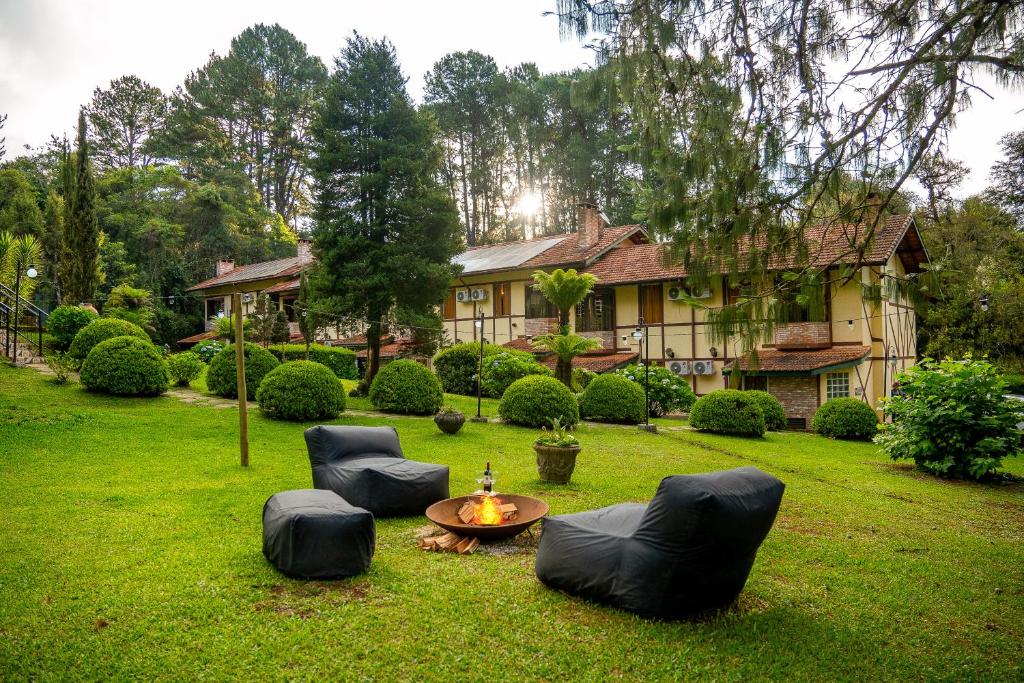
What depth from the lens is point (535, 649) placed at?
3.89m

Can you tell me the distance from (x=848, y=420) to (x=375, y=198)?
1408 cm

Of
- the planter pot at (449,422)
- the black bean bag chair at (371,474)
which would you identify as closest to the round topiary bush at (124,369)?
the planter pot at (449,422)

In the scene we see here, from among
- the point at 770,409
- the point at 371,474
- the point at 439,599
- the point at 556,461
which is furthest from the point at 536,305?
the point at 439,599

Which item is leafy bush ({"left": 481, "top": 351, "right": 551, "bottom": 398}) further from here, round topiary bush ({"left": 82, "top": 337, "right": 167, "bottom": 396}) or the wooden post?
the wooden post

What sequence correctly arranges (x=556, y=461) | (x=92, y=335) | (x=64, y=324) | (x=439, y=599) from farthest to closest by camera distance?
1. (x=64, y=324)
2. (x=92, y=335)
3. (x=556, y=461)
4. (x=439, y=599)

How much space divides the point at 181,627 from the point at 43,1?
862cm

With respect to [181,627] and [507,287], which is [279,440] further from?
[507,287]

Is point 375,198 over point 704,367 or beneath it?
over

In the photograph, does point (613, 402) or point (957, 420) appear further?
point (613, 402)

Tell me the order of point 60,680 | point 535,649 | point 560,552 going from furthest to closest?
1. point 560,552
2. point 535,649
3. point 60,680

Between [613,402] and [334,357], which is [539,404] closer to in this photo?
[613,402]

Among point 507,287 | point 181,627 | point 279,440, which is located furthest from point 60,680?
point 507,287

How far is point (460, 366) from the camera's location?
835 inches

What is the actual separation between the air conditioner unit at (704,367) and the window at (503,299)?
8.14m
